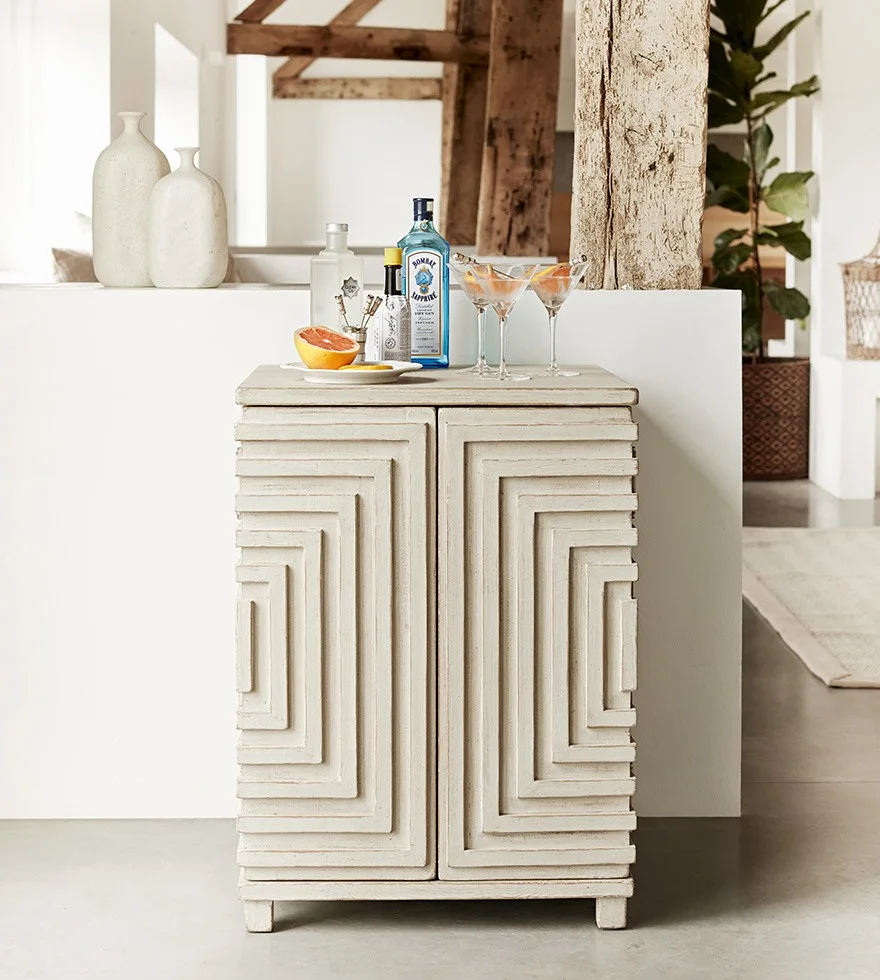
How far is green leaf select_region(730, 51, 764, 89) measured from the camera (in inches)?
220

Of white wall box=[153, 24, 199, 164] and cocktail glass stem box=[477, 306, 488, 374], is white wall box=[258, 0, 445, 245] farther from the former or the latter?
cocktail glass stem box=[477, 306, 488, 374]

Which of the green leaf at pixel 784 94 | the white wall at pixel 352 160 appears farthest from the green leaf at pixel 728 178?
the white wall at pixel 352 160

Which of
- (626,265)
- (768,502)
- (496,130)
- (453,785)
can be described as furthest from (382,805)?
(496,130)

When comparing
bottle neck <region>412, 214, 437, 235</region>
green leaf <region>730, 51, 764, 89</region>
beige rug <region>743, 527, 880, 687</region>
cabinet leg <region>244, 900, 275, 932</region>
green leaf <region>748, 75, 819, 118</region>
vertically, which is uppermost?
green leaf <region>730, 51, 764, 89</region>

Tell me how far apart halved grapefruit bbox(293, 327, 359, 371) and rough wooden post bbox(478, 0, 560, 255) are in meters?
3.72

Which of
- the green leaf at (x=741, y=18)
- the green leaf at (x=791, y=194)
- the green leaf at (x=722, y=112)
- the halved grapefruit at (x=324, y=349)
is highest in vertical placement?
the green leaf at (x=741, y=18)

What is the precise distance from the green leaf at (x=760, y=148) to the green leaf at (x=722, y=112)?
177mm

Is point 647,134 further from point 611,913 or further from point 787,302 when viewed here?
point 787,302

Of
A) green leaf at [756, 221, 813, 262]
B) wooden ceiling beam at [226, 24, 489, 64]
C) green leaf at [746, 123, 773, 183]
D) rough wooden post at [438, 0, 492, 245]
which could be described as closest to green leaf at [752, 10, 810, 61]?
green leaf at [746, 123, 773, 183]

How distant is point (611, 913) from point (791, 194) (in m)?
4.57

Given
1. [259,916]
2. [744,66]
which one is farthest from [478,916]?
[744,66]

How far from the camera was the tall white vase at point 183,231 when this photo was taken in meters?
2.30

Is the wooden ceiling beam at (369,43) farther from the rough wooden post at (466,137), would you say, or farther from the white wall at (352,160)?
the white wall at (352,160)

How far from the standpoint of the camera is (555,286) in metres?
2.11
